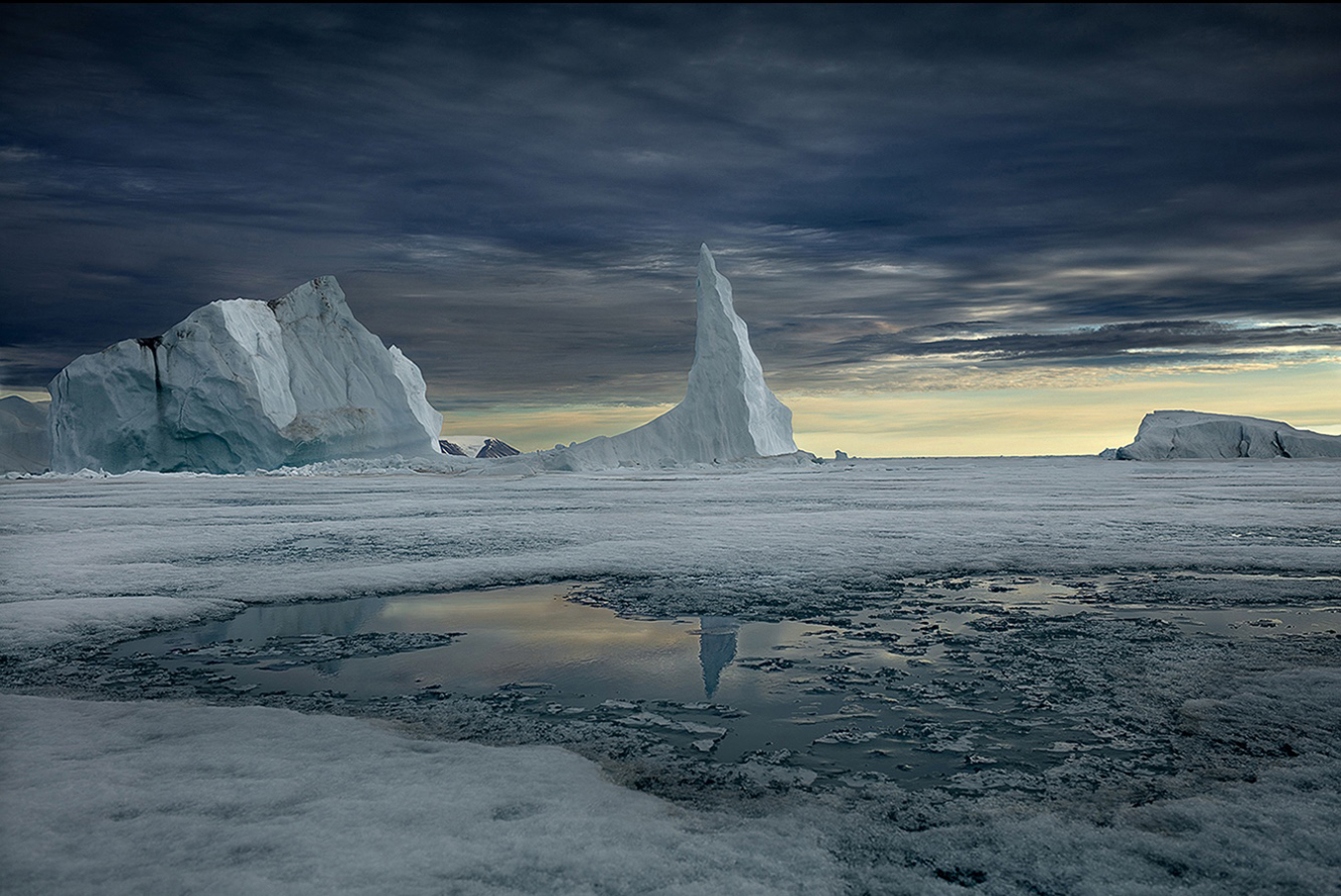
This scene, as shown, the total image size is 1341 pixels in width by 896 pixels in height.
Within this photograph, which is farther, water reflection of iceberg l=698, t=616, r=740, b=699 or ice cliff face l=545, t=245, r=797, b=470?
ice cliff face l=545, t=245, r=797, b=470

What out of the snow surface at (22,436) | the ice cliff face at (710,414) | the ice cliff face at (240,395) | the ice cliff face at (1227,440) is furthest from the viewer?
the ice cliff face at (1227,440)

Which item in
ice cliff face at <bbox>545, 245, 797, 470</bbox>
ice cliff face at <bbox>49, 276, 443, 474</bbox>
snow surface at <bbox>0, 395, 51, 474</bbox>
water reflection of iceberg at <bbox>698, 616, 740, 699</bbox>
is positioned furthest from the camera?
snow surface at <bbox>0, 395, 51, 474</bbox>

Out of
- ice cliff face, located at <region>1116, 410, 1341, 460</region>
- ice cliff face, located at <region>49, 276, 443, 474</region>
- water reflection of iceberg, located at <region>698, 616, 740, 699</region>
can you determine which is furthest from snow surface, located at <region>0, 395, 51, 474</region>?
ice cliff face, located at <region>1116, 410, 1341, 460</region>

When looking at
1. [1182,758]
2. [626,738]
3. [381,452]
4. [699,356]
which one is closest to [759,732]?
[626,738]

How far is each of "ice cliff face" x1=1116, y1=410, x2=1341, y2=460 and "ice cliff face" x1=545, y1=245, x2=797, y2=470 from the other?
849 inches

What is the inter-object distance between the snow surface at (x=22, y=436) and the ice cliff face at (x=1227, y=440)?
58032mm

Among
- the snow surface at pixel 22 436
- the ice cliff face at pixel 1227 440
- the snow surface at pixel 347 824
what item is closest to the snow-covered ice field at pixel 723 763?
the snow surface at pixel 347 824

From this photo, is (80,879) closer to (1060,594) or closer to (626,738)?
(626,738)

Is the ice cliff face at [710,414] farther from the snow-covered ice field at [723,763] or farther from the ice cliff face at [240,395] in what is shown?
the snow-covered ice field at [723,763]

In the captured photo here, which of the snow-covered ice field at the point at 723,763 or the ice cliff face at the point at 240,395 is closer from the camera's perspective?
the snow-covered ice field at the point at 723,763

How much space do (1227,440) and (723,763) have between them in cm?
4995

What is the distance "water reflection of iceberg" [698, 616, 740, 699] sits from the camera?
4.11 meters

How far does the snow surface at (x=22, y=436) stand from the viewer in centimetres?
4141

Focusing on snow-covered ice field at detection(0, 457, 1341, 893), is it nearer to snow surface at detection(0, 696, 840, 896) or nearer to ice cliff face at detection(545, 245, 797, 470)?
snow surface at detection(0, 696, 840, 896)
